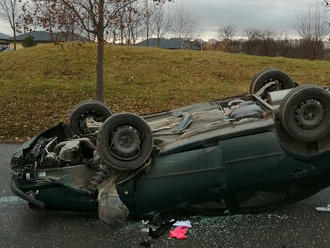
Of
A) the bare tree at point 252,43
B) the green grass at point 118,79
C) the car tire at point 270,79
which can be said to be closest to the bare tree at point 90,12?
the green grass at point 118,79

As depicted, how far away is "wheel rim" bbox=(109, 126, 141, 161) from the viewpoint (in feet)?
11.5

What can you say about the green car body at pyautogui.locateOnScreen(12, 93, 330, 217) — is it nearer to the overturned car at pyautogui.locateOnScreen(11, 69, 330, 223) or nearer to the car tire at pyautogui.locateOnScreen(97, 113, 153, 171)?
the overturned car at pyautogui.locateOnScreen(11, 69, 330, 223)

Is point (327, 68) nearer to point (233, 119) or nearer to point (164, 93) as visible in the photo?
point (164, 93)

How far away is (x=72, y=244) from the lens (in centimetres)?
353

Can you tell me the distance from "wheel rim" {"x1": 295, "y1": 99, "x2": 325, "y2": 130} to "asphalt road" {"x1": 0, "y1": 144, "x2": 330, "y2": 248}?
1032 mm

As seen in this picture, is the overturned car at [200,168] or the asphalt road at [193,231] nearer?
the overturned car at [200,168]

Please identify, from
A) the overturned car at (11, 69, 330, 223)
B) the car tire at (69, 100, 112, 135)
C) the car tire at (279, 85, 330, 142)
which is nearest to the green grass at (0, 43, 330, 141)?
the car tire at (69, 100, 112, 135)

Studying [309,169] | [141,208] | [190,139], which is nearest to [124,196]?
[141,208]

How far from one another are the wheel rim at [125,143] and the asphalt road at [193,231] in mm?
749

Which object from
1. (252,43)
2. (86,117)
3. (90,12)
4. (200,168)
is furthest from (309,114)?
(252,43)

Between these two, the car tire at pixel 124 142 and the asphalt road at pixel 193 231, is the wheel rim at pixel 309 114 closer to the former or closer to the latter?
the asphalt road at pixel 193 231

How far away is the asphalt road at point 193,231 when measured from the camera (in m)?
3.52

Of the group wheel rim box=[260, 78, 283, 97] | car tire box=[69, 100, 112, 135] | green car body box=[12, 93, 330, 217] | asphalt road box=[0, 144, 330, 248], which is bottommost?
asphalt road box=[0, 144, 330, 248]

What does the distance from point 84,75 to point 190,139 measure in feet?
44.8
